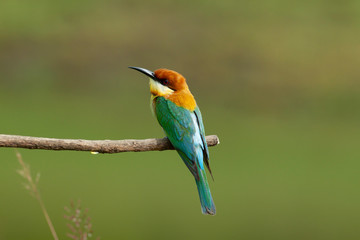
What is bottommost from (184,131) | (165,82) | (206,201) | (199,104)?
(199,104)

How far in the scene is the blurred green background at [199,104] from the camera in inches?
246

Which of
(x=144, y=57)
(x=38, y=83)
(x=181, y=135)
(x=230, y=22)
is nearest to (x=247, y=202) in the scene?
(x=181, y=135)

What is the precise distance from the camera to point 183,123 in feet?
8.93

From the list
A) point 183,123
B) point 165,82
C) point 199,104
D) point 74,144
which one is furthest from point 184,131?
point 199,104

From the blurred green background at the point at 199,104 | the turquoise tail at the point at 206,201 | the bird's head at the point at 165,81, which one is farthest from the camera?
the blurred green background at the point at 199,104

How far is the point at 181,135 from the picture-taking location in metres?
2.67

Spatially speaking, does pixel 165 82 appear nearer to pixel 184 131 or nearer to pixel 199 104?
pixel 184 131

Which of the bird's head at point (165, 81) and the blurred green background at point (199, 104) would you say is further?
the blurred green background at point (199, 104)

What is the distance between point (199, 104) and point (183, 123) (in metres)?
8.05

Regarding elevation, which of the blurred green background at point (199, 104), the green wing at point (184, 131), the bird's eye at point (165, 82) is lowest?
the blurred green background at point (199, 104)

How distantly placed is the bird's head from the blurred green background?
2874 mm

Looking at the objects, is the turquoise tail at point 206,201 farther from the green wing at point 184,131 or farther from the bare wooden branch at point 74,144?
the bare wooden branch at point 74,144

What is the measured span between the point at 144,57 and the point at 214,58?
4.87ft

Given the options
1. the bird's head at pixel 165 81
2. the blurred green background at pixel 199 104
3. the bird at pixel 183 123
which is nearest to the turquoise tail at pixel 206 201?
the bird at pixel 183 123
